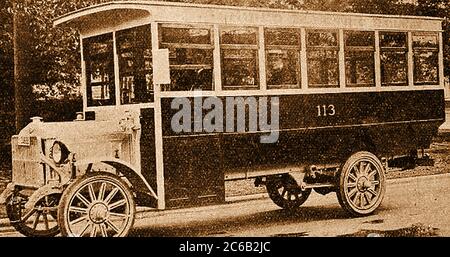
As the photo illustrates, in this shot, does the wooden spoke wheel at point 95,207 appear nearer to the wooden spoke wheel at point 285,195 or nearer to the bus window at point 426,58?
the wooden spoke wheel at point 285,195

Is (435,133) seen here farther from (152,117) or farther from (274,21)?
(152,117)

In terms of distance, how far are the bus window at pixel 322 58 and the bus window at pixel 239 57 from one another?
0.45 meters

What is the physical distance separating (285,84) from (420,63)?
1217 mm

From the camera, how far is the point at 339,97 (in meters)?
4.80

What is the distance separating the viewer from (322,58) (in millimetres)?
4777

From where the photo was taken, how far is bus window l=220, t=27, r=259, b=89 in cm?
433

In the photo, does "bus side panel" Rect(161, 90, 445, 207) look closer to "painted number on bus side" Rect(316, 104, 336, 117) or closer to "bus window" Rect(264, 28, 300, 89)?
"painted number on bus side" Rect(316, 104, 336, 117)

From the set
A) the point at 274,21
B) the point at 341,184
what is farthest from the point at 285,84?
the point at 341,184

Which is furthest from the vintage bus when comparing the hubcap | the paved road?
the paved road

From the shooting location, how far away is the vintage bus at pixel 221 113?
4066 millimetres

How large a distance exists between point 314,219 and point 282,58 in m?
1.16

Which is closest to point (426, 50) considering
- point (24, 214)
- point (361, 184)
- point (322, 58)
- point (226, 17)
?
point (322, 58)

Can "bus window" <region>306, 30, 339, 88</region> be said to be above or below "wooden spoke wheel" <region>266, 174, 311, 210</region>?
above

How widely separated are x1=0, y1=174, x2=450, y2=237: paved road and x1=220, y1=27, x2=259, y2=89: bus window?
960 millimetres
